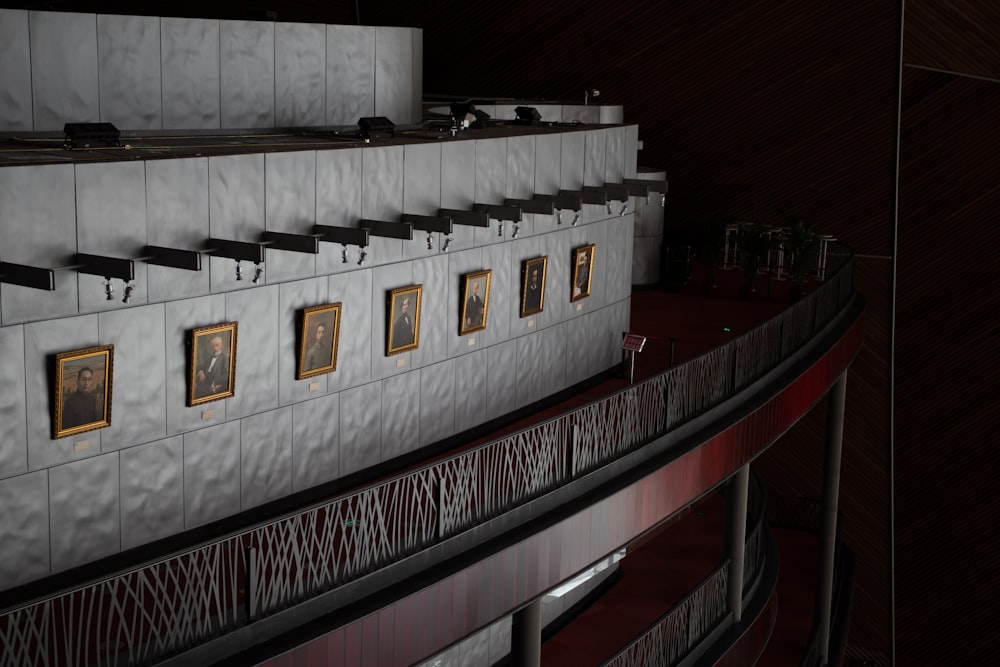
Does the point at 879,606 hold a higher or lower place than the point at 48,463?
lower

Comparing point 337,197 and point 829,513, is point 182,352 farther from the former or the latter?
point 829,513

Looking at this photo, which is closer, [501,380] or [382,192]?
[382,192]

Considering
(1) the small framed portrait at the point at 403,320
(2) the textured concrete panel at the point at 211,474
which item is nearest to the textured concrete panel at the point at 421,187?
(1) the small framed portrait at the point at 403,320

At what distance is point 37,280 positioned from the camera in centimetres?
933

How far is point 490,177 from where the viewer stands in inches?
602

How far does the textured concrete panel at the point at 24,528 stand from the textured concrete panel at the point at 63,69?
4.38m

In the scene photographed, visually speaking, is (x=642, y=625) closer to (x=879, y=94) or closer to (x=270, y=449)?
(x=270, y=449)

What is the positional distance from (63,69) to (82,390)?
4271 millimetres

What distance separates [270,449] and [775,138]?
16.7 m

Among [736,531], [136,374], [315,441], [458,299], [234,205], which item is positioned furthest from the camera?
[736,531]

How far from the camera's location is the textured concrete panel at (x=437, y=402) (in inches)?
585

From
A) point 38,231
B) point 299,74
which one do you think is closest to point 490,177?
point 299,74

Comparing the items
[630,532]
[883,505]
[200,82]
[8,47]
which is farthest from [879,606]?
[8,47]

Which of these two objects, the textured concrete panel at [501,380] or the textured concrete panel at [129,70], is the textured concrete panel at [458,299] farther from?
the textured concrete panel at [129,70]
